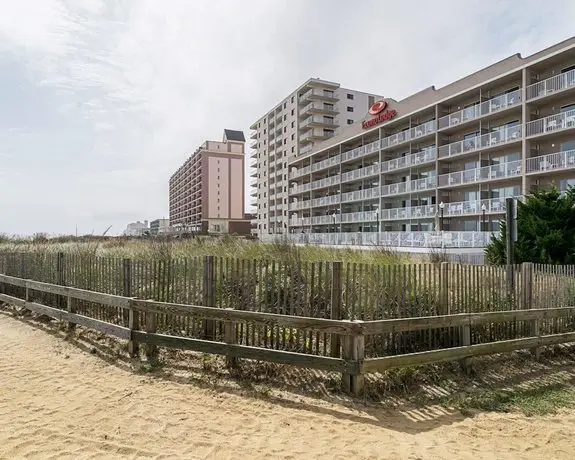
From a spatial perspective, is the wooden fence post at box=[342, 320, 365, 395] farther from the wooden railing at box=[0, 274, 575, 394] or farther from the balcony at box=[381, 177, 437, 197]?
the balcony at box=[381, 177, 437, 197]

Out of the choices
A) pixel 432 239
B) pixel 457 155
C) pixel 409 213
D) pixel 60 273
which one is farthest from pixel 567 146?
pixel 60 273

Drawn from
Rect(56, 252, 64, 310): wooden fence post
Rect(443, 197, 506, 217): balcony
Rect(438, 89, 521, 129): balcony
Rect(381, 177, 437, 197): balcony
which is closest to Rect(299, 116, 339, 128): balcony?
Rect(381, 177, 437, 197): balcony

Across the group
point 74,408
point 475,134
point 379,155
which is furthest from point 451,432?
point 379,155

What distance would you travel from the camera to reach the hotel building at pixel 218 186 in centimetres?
11369

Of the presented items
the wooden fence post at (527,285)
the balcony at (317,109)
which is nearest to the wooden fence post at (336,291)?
the wooden fence post at (527,285)

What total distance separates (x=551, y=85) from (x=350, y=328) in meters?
29.6

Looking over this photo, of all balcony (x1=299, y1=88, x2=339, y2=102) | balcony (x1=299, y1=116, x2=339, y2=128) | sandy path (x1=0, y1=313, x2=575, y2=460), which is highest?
balcony (x1=299, y1=88, x2=339, y2=102)

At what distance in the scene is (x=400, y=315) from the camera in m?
6.18

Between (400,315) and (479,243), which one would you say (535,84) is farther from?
(400,315)

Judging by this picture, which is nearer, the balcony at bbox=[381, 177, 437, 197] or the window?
the window

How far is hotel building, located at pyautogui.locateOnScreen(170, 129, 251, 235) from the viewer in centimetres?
11369

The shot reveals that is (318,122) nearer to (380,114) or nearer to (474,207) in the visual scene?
(380,114)

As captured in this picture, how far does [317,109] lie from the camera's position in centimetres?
6619

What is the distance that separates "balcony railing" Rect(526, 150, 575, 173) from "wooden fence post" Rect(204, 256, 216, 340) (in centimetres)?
2695
